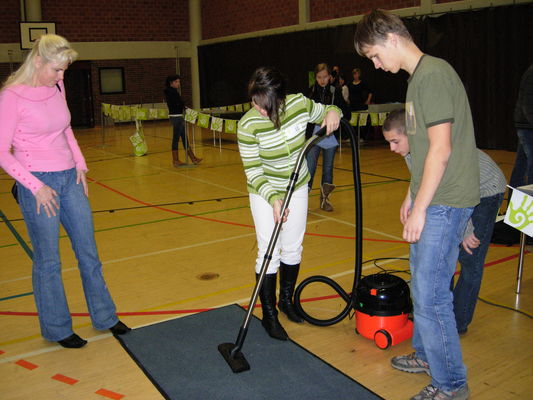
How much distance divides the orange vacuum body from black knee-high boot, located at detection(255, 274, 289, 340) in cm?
48

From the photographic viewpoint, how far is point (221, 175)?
8867 millimetres

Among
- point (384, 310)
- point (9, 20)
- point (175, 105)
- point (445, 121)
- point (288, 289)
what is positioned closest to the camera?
point (445, 121)

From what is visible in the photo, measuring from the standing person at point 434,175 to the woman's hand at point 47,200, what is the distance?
5.80 ft

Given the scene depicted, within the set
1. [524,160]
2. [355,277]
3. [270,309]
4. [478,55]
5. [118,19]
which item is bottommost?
[270,309]

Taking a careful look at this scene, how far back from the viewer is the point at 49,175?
3.02 meters

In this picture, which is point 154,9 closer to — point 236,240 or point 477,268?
point 236,240

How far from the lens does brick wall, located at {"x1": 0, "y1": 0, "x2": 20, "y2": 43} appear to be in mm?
16828

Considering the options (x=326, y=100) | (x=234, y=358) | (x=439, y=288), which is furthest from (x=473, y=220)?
(x=326, y=100)

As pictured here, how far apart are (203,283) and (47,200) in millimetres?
Answer: 1551

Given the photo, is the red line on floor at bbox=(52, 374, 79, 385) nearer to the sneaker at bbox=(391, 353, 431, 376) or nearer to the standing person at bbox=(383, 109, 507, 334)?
the sneaker at bbox=(391, 353, 431, 376)

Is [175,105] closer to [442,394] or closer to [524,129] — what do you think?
[524,129]

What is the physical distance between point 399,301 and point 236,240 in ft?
7.93

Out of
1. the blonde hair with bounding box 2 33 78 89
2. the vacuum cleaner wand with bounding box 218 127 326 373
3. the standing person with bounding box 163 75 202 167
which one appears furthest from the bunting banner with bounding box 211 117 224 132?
the vacuum cleaner wand with bounding box 218 127 326 373

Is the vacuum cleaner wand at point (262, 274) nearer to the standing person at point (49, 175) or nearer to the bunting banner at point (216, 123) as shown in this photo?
the standing person at point (49, 175)
